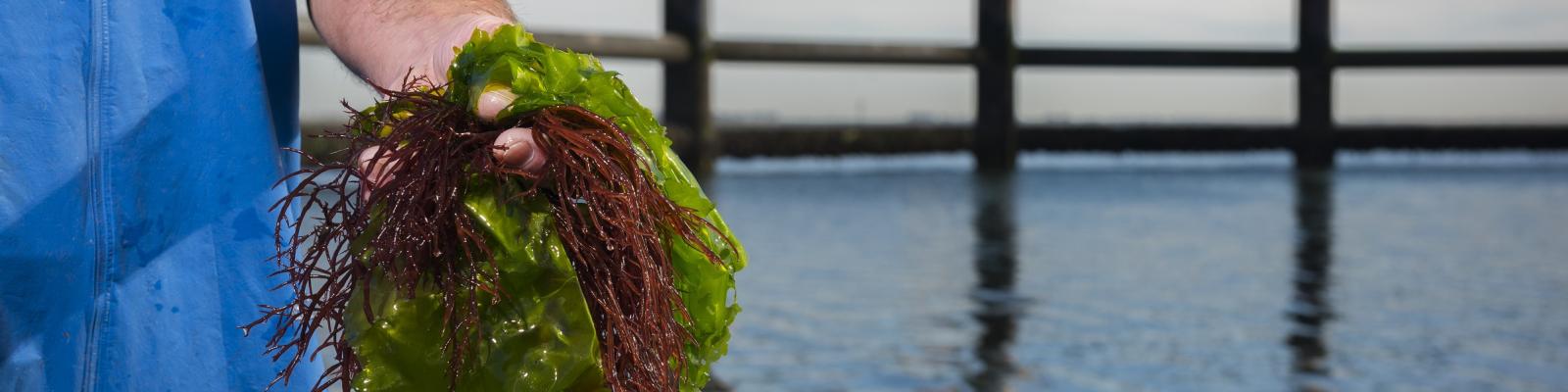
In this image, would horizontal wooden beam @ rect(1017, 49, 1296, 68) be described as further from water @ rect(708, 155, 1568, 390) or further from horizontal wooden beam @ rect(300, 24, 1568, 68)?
water @ rect(708, 155, 1568, 390)

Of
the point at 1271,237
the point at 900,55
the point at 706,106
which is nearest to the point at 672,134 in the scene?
the point at 706,106

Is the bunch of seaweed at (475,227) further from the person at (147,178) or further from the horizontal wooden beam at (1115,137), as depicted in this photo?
the horizontal wooden beam at (1115,137)

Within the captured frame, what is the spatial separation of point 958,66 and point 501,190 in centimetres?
1222

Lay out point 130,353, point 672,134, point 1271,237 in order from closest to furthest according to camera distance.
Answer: point 130,353 < point 1271,237 < point 672,134

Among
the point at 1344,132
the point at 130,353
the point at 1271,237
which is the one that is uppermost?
the point at 130,353

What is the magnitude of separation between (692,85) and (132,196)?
33.8 ft

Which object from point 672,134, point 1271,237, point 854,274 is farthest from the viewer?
point 672,134

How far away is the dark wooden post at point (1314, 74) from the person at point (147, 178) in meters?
13.2

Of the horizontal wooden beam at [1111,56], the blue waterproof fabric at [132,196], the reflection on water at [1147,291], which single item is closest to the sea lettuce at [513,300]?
the blue waterproof fabric at [132,196]

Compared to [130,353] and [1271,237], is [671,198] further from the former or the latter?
[1271,237]

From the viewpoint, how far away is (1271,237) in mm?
7605

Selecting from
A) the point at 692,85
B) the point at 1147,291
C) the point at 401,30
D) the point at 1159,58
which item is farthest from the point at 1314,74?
the point at 401,30

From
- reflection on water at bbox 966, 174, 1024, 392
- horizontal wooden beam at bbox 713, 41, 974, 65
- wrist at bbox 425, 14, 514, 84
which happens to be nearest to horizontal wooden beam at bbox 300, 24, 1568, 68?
horizontal wooden beam at bbox 713, 41, 974, 65

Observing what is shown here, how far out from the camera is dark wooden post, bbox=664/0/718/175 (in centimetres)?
1131
